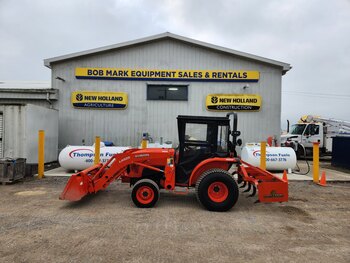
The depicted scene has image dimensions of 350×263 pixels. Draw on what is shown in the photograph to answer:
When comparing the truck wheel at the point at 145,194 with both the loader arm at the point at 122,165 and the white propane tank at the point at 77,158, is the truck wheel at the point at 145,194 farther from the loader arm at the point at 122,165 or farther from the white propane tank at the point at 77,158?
the white propane tank at the point at 77,158

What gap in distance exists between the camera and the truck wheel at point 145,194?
251 inches

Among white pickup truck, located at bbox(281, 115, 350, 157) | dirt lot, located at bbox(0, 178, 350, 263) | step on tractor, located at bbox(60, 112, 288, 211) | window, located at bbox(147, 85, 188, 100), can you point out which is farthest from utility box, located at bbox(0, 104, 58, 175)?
white pickup truck, located at bbox(281, 115, 350, 157)

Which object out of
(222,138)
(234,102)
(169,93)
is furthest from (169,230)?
(234,102)

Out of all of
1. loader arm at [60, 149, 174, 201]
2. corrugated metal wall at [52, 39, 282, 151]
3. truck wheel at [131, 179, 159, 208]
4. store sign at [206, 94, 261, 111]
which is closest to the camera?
truck wheel at [131, 179, 159, 208]

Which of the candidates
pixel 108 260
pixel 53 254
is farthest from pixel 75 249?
pixel 108 260

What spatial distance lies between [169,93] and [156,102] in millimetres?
799

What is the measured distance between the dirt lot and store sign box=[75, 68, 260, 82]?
319 inches

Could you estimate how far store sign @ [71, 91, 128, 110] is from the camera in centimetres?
1438

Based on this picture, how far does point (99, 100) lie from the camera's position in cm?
1438

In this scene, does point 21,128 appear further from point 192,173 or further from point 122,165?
point 192,173

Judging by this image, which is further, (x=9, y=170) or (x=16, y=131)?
(x=16, y=131)

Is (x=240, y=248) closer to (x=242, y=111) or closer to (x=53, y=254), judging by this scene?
(x=53, y=254)

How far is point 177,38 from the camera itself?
14.3 metres

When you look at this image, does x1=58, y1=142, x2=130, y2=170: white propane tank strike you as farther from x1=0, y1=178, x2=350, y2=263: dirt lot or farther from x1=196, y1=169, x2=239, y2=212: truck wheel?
x1=196, y1=169, x2=239, y2=212: truck wheel
